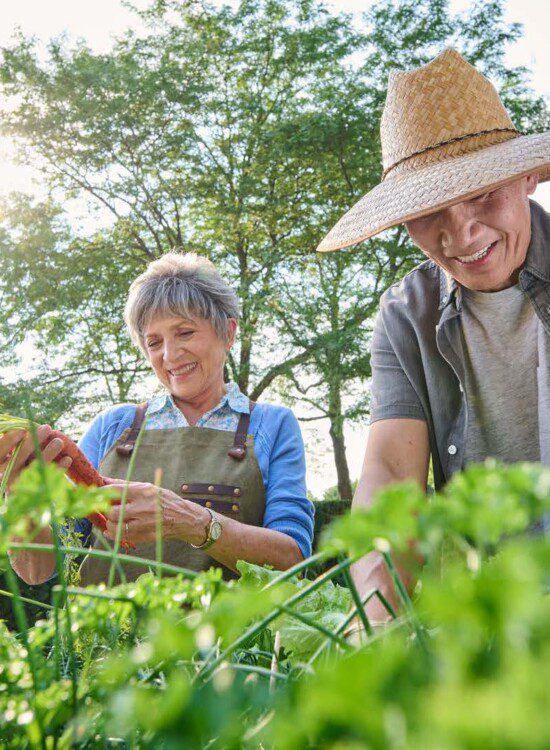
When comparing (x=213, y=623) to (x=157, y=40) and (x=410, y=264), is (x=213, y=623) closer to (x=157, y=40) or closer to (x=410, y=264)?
(x=410, y=264)

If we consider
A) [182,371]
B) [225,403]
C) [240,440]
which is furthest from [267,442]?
[182,371]

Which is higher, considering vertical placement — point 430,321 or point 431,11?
point 431,11

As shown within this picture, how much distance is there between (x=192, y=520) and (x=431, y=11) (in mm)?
12054

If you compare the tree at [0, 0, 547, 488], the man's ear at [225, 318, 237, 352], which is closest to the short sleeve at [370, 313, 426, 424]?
the man's ear at [225, 318, 237, 352]

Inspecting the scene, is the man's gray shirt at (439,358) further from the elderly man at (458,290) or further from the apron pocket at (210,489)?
the apron pocket at (210,489)

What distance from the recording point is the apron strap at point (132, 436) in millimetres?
2852

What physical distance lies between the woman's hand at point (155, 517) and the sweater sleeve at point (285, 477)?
42 cm

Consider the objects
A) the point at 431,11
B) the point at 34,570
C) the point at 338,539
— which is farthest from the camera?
the point at 431,11

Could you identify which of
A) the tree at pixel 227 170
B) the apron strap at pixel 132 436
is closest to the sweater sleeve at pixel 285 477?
the apron strap at pixel 132 436

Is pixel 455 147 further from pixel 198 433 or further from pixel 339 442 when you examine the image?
pixel 339 442

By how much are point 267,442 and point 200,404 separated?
0.35m

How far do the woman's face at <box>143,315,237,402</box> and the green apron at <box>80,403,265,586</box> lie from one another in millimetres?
176

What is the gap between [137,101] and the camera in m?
12.6

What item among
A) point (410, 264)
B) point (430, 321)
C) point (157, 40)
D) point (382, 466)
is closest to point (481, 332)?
point (430, 321)
